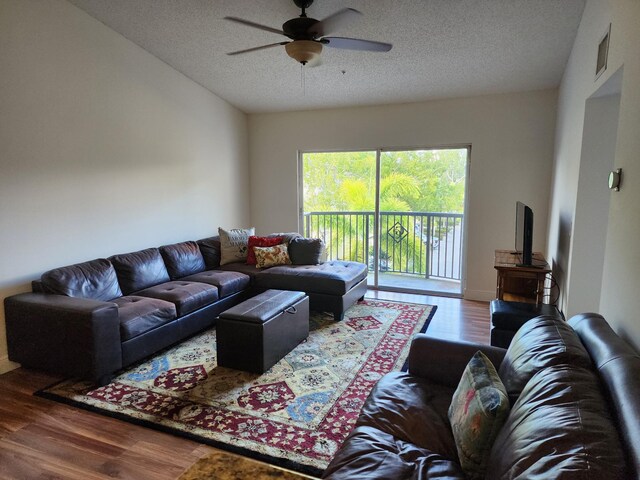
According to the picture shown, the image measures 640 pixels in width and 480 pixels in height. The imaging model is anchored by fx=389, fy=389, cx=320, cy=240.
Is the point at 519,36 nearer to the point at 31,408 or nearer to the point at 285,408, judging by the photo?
the point at 285,408

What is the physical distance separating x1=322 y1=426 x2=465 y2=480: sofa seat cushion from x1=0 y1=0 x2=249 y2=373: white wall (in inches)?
113

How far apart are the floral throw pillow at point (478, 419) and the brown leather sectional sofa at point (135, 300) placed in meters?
2.29

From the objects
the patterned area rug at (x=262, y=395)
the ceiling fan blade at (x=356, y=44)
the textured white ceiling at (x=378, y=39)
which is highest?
the textured white ceiling at (x=378, y=39)

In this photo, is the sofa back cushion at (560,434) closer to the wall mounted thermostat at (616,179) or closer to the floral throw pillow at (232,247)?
the wall mounted thermostat at (616,179)

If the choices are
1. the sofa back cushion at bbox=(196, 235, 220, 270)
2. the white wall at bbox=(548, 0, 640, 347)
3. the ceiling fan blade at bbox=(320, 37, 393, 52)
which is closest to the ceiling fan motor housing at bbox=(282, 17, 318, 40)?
the ceiling fan blade at bbox=(320, 37, 393, 52)

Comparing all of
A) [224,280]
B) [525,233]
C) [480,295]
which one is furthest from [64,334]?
[480,295]

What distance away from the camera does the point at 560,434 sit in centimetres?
97

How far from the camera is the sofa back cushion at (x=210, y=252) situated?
15.2 feet

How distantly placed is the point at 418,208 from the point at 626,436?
4417mm

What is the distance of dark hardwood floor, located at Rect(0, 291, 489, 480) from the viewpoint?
1.91 meters

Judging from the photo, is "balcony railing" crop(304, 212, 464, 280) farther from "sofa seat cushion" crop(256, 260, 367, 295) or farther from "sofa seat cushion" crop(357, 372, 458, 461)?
"sofa seat cushion" crop(357, 372, 458, 461)

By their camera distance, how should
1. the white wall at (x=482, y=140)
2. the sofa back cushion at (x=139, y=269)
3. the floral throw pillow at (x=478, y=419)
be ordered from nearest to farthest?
the floral throw pillow at (x=478, y=419) → the sofa back cushion at (x=139, y=269) → the white wall at (x=482, y=140)

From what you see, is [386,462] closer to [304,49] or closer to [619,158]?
[619,158]

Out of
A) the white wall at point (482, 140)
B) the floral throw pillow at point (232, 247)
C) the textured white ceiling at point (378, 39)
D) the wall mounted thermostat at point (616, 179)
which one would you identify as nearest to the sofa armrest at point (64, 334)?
the floral throw pillow at point (232, 247)
